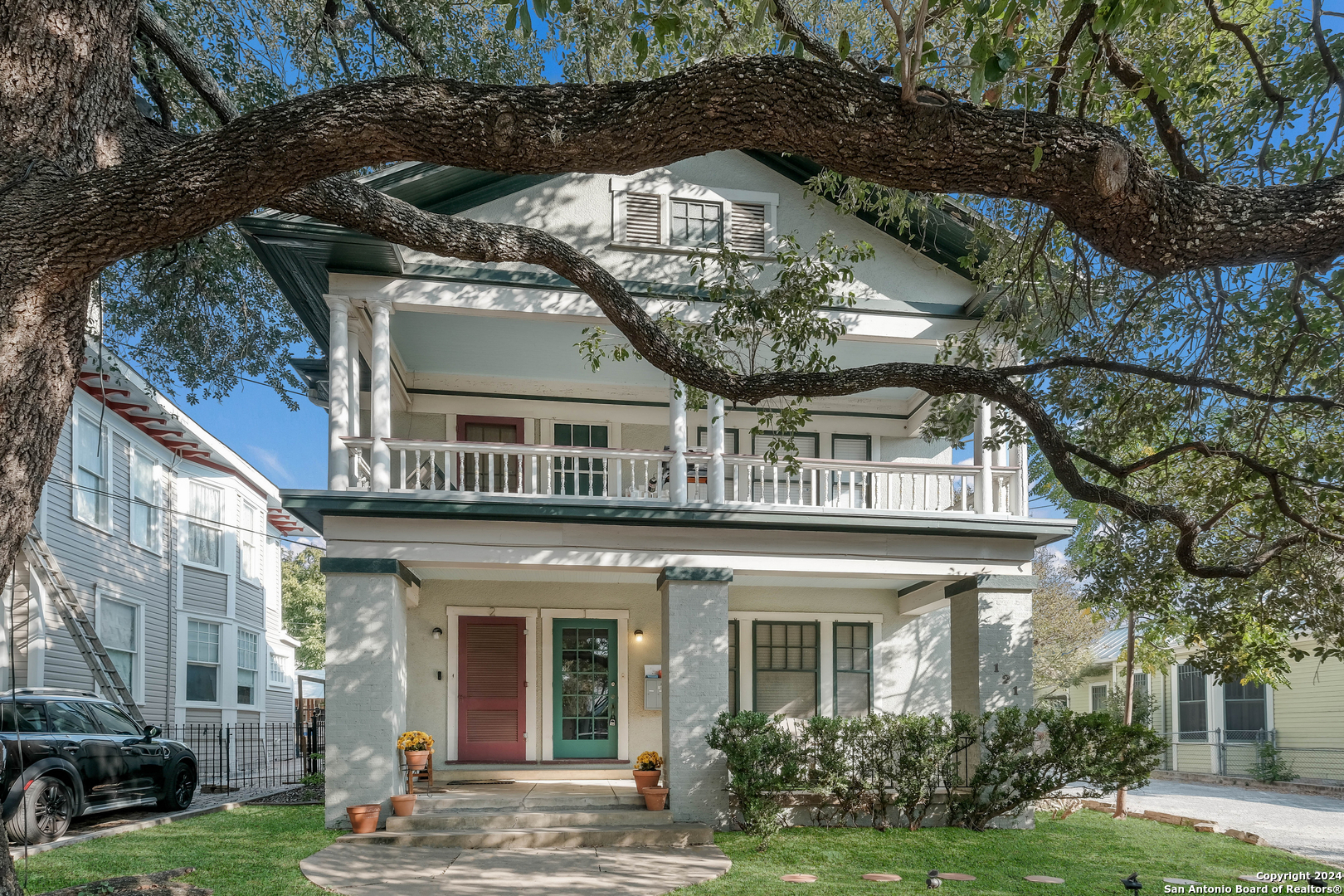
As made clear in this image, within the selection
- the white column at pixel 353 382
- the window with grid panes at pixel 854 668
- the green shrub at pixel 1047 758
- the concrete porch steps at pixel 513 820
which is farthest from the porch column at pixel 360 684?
the window with grid panes at pixel 854 668

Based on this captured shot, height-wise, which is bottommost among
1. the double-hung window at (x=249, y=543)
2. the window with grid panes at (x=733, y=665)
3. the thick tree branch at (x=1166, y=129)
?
the window with grid panes at (x=733, y=665)

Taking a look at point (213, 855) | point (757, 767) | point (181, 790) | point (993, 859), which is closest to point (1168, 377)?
point (993, 859)

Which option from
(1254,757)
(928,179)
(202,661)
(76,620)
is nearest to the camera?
(928,179)

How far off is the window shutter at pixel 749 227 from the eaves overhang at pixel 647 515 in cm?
371

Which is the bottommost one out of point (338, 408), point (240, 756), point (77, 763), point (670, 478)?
point (240, 756)

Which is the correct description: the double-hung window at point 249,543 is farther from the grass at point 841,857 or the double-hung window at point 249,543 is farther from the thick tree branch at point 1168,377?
the thick tree branch at point 1168,377

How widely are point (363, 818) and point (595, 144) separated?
27.1 ft

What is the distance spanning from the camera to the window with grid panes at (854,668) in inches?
558

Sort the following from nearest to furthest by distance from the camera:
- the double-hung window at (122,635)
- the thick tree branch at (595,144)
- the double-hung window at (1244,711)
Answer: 1. the thick tree branch at (595,144)
2. the double-hung window at (122,635)
3. the double-hung window at (1244,711)

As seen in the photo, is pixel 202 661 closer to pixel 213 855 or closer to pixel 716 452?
pixel 213 855

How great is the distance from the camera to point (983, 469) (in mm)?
11875

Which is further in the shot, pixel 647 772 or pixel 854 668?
pixel 854 668

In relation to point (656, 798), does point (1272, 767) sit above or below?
below

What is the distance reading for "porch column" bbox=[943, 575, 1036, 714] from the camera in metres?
11.6
